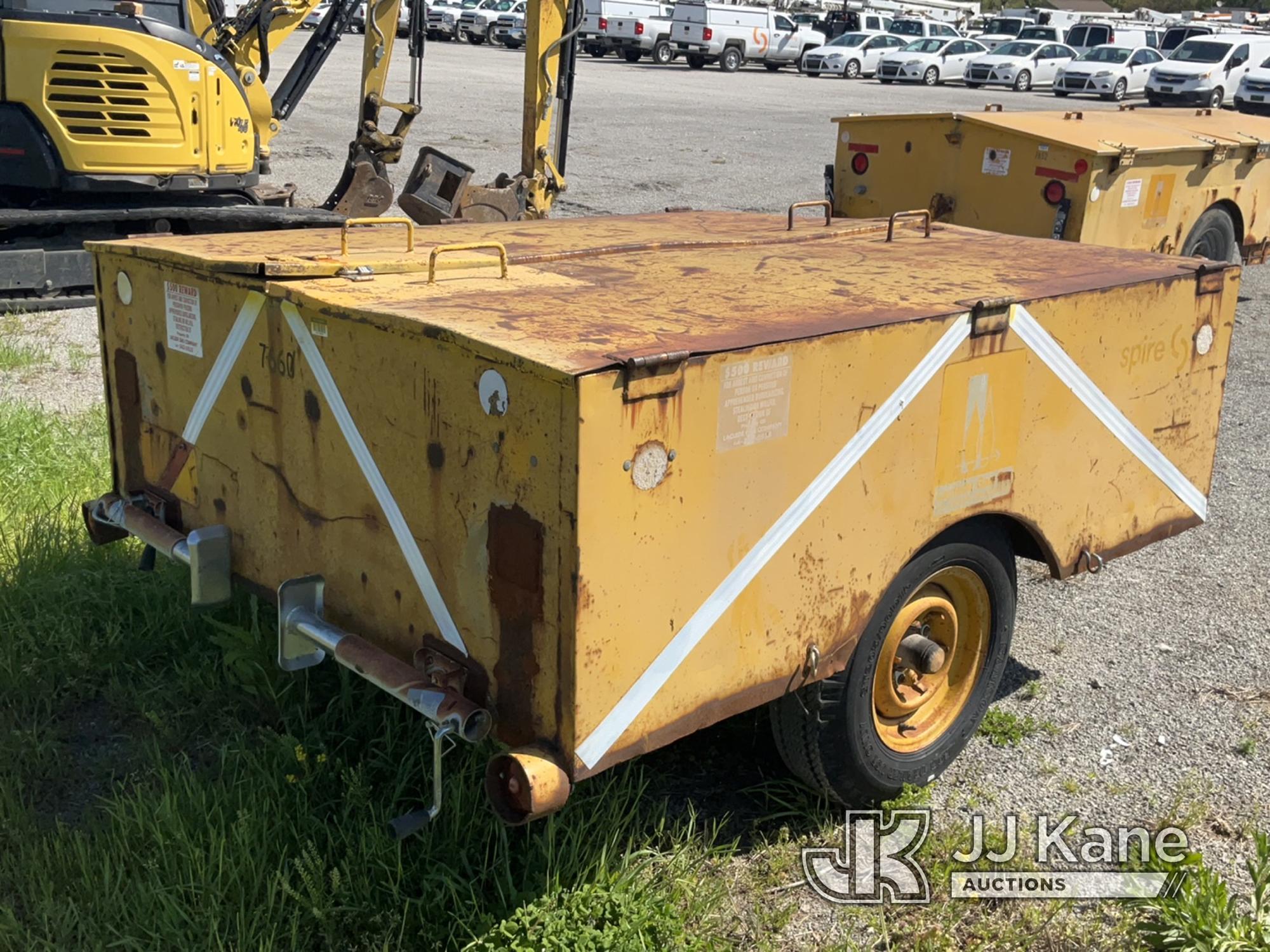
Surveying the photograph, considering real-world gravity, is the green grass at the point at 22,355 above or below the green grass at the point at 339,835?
above

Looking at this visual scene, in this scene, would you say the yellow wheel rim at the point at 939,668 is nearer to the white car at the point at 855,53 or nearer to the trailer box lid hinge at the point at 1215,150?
the trailer box lid hinge at the point at 1215,150

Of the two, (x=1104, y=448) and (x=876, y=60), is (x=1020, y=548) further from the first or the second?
(x=876, y=60)

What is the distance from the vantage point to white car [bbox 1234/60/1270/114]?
85.3ft

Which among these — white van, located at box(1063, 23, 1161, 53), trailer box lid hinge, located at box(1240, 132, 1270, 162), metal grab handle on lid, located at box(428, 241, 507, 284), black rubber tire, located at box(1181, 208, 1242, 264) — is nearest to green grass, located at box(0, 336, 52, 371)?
metal grab handle on lid, located at box(428, 241, 507, 284)

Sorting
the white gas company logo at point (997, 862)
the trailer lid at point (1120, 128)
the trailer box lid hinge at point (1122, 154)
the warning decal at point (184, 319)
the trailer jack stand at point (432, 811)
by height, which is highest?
the trailer lid at point (1120, 128)

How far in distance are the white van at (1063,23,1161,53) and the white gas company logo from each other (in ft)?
123

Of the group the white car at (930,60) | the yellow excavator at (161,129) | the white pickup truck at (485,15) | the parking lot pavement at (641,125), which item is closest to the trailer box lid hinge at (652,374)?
the yellow excavator at (161,129)

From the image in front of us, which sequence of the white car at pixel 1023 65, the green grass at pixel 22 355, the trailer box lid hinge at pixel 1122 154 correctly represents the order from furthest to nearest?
the white car at pixel 1023 65 → the trailer box lid hinge at pixel 1122 154 → the green grass at pixel 22 355

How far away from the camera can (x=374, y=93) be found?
32.9ft

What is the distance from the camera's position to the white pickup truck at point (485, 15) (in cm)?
3828

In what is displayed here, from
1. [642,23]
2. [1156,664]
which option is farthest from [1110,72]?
[1156,664]

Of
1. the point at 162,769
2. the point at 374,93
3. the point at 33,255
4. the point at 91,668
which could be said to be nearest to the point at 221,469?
the point at 162,769

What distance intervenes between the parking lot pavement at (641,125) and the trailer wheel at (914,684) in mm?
10772

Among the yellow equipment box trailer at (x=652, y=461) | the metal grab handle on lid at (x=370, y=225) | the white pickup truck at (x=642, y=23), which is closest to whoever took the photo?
the yellow equipment box trailer at (x=652, y=461)
